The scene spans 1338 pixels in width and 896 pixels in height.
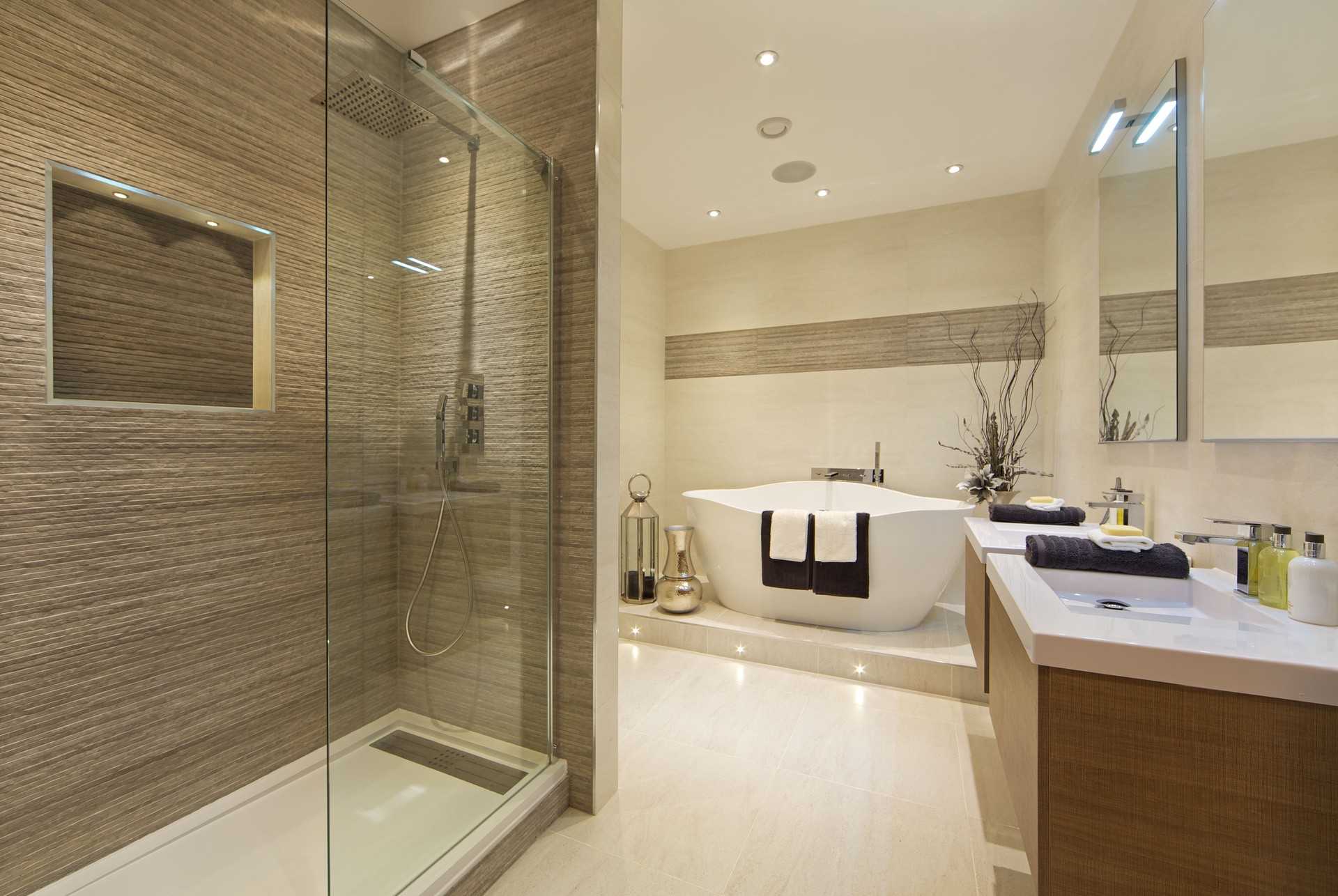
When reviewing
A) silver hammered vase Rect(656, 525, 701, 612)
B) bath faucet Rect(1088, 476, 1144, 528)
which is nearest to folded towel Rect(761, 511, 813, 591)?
silver hammered vase Rect(656, 525, 701, 612)

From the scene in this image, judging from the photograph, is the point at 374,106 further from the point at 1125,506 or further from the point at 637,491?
the point at 637,491

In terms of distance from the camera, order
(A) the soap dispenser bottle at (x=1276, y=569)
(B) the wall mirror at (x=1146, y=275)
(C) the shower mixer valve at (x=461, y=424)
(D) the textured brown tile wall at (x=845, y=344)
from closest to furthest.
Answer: (A) the soap dispenser bottle at (x=1276, y=569) → (C) the shower mixer valve at (x=461, y=424) → (B) the wall mirror at (x=1146, y=275) → (D) the textured brown tile wall at (x=845, y=344)

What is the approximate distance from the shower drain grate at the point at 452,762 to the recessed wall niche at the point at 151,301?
1.18 metres

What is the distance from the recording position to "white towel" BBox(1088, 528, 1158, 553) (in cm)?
140

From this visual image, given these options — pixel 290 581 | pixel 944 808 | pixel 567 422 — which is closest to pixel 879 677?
pixel 944 808

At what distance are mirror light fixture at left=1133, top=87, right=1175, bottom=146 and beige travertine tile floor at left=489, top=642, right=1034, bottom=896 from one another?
7.37ft

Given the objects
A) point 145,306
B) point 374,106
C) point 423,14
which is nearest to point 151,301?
point 145,306

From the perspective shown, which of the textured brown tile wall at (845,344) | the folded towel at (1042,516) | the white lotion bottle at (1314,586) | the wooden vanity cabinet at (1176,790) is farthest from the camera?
the textured brown tile wall at (845,344)

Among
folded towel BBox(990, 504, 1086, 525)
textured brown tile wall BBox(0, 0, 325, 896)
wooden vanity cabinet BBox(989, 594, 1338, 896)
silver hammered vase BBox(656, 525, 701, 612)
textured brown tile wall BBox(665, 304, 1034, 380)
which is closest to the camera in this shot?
wooden vanity cabinet BBox(989, 594, 1338, 896)

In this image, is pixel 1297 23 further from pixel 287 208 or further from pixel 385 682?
pixel 287 208

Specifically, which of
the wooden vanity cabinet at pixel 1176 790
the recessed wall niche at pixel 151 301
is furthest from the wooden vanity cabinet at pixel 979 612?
the recessed wall niche at pixel 151 301

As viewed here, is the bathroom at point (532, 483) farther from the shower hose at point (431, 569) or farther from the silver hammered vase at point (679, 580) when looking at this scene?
the silver hammered vase at point (679, 580)

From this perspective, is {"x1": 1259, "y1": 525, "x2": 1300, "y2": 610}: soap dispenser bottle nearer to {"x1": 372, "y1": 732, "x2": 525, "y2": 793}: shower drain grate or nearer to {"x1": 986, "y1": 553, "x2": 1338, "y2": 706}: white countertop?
{"x1": 986, "y1": 553, "x2": 1338, "y2": 706}: white countertop

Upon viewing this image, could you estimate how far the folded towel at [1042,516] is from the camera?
2062 mm
